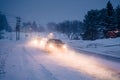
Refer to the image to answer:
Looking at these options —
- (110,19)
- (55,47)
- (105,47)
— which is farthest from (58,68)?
(110,19)

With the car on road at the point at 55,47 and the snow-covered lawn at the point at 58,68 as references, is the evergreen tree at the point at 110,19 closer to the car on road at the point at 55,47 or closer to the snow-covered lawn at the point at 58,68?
the car on road at the point at 55,47

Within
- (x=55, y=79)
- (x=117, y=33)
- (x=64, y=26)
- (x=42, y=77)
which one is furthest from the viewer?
(x=64, y=26)

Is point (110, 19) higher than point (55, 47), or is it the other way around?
point (110, 19)

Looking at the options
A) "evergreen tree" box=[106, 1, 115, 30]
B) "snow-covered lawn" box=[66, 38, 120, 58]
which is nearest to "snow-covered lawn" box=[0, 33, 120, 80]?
"snow-covered lawn" box=[66, 38, 120, 58]

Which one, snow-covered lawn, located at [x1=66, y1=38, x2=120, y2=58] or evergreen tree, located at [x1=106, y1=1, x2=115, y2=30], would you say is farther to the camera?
evergreen tree, located at [x1=106, y1=1, x2=115, y2=30]

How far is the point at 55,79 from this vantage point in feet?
37.3

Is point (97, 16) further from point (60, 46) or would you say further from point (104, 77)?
point (104, 77)

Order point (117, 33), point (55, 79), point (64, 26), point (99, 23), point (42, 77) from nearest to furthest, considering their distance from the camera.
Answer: point (55, 79), point (42, 77), point (117, 33), point (99, 23), point (64, 26)

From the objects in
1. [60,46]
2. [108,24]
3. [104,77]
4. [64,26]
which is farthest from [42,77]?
[64,26]

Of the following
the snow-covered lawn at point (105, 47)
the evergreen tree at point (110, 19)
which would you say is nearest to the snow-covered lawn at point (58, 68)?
the snow-covered lawn at point (105, 47)

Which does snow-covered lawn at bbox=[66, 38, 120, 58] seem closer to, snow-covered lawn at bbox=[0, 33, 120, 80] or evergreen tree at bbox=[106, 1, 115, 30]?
snow-covered lawn at bbox=[0, 33, 120, 80]

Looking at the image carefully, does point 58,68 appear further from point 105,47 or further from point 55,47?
point 105,47

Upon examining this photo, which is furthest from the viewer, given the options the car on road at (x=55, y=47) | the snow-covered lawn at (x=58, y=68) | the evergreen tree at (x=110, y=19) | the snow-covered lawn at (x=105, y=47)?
the evergreen tree at (x=110, y=19)

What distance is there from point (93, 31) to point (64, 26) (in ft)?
269
